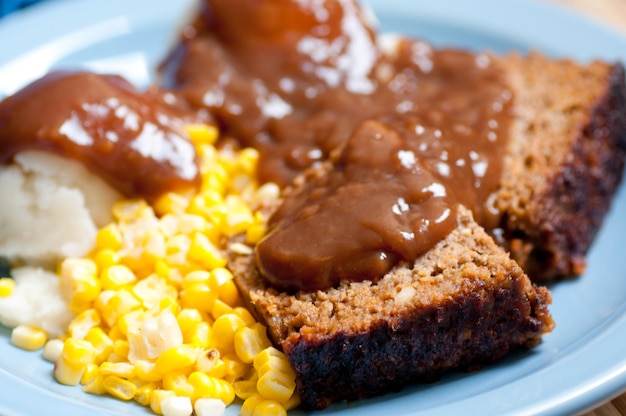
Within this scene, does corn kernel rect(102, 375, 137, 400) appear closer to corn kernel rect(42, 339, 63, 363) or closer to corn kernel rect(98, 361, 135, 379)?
corn kernel rect(98, 361, 135, 379)

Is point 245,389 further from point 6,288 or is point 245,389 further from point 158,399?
point 6,288

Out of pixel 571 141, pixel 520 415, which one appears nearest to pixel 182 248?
pixel 520 415

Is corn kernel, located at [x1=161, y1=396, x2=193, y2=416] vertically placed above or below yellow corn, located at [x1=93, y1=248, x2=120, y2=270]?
below

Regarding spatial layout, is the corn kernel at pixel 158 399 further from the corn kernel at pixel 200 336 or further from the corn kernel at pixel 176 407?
the corn kernel at pixel 200 336

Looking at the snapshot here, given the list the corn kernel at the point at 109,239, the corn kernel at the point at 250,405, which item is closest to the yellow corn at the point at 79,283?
the corn kernel at the point at 109,239

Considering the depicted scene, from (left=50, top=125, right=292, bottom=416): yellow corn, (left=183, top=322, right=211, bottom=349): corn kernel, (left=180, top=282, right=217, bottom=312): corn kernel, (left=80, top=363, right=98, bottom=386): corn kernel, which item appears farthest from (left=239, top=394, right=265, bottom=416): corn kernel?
(left=80, top=363, right=98, bottom=386): corn kernel
